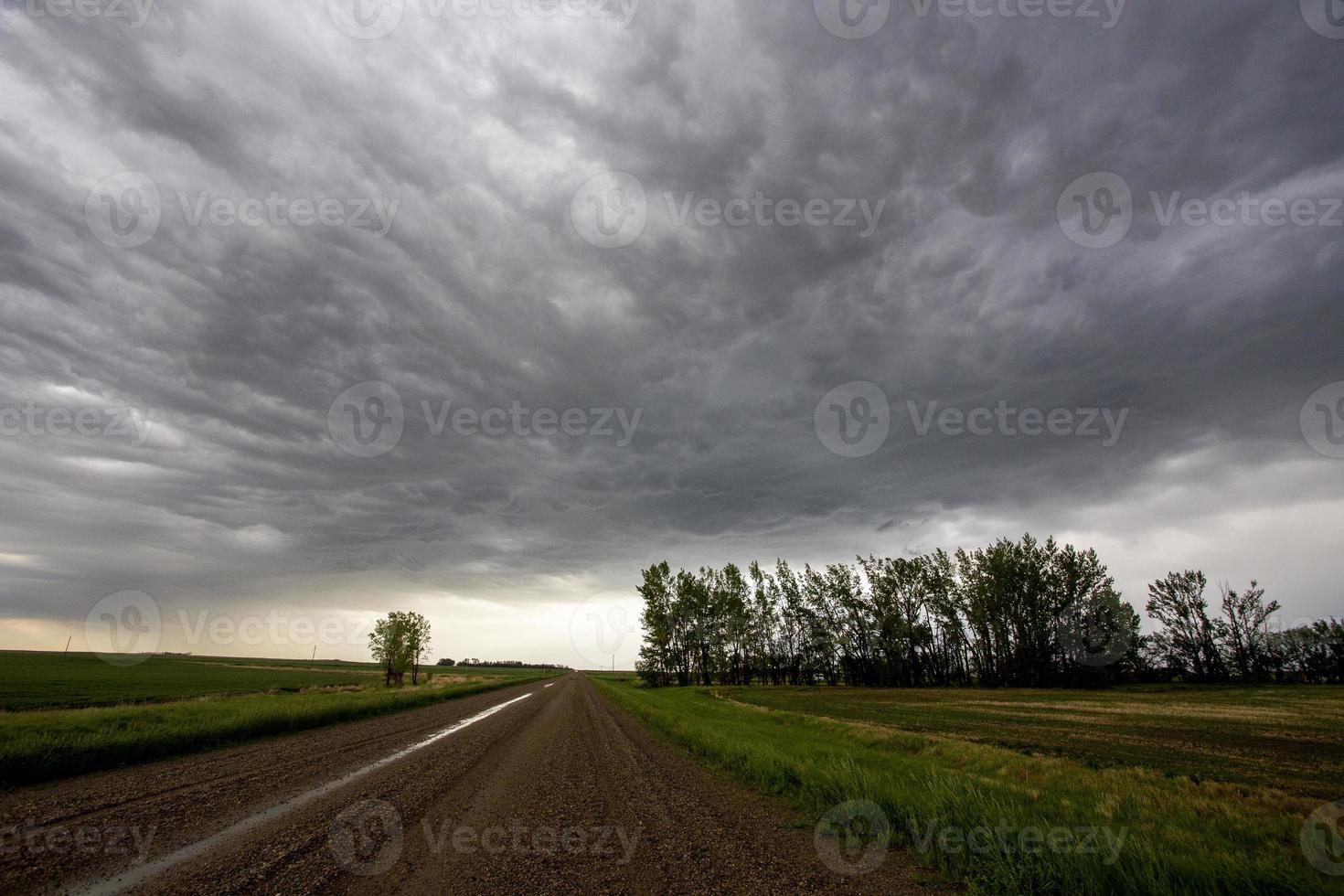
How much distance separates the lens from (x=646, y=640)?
88.0 metres

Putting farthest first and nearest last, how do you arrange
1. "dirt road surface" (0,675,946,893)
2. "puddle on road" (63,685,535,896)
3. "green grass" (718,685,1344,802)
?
1. "green grass" (718,685,1344,802)
2. "dirt road surface" (0,675,946,893)
3. "puddle on road" (63,685,535,896)

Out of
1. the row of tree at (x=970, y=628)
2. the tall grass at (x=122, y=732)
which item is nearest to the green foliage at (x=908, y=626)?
the row of tree at (x=970, y=628)

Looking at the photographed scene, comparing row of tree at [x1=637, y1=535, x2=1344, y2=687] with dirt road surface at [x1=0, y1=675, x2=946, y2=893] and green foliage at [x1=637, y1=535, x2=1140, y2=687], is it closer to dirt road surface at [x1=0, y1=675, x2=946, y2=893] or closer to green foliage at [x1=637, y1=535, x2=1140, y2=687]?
green foliage at [x1=637, y1=535, x2=1140, y2=687]

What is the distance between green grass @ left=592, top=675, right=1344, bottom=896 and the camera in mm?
5824

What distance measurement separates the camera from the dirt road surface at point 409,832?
20.1ft

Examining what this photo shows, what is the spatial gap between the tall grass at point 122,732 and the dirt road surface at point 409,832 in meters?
0.97

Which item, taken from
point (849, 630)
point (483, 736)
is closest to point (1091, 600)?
point (849, 630)

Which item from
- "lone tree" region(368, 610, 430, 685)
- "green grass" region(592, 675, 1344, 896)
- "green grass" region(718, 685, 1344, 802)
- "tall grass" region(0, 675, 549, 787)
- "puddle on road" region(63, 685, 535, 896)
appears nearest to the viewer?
"puddle on road" region(63, 685, 535, 896)

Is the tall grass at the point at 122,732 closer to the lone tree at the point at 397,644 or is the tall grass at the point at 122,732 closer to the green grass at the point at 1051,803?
the green grass at the point at 1051,803

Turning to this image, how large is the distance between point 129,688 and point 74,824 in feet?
207

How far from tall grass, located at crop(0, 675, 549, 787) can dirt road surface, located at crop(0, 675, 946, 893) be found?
3.19 feet

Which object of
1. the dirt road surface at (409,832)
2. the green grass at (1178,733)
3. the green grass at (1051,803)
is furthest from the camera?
the green grass at (1178,733)

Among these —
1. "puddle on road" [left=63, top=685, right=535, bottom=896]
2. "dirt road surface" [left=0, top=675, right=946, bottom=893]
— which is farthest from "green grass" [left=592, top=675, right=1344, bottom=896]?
"puddle on road" [left=63, top=685, right=535, bottom=896]

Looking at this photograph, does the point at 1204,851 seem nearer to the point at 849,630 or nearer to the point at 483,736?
the point at 483,736
